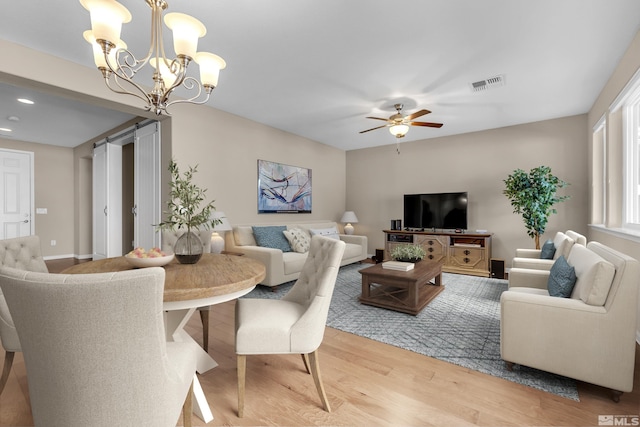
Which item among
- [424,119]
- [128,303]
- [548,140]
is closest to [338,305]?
[128,303]

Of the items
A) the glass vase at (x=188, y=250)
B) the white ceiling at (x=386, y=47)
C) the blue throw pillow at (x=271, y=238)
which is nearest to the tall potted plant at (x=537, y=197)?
the white ceiling at (x=386, y=47)

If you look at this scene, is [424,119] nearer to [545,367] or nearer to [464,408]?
[545,367]

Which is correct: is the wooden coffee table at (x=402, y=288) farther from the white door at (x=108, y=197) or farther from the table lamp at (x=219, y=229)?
the white door at (x=108, y=197)

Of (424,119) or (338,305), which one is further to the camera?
(424,119)

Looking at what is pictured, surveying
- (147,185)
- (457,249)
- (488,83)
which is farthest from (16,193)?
(457,249)

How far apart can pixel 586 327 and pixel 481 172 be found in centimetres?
408

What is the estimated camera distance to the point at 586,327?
1.68 meters

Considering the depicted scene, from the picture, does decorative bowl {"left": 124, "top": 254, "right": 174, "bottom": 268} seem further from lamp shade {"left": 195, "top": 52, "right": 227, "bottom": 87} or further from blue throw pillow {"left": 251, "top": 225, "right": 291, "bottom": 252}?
blue throw pillow {"left": 251, "top": 225, "right": 291, "bottom": 252}

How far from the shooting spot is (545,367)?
5.83 feet

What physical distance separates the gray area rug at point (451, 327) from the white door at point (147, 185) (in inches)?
70.0

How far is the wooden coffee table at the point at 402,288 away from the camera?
9.80ft

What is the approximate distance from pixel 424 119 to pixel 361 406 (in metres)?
4.24

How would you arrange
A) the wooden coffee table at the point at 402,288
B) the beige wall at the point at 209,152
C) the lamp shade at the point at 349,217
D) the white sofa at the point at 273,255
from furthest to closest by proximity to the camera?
the lamp shade at the point at 349,217 < the white sofa at the point at 273,255 < the wooden coffee table at the point at 402,288 < the beige wall at the point at 209,152

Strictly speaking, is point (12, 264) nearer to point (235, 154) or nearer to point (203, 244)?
point (203, 244)
